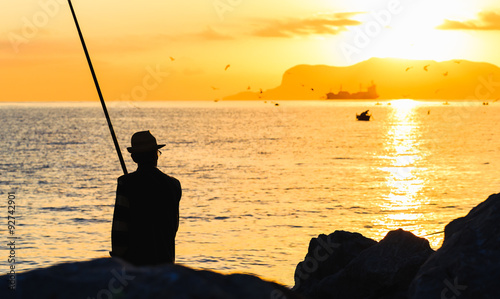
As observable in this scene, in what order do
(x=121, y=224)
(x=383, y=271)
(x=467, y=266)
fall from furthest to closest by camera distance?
(x=383, y=271)
(x=467, y=266)
(x=121, y=224)

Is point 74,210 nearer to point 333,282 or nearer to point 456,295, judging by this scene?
point 333,282

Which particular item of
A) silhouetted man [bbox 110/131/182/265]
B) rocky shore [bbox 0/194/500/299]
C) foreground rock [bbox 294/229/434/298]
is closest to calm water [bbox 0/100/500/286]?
rocky shore [bbox 0/194/500/299]

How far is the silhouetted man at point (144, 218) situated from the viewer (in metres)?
4.60

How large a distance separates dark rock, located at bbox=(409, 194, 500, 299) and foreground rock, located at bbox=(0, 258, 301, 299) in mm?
3534

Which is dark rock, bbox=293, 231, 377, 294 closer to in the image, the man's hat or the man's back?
the man's back

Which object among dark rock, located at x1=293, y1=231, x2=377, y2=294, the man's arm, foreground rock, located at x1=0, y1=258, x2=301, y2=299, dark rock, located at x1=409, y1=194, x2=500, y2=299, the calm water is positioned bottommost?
the calm water

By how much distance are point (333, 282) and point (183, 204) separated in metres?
19.5

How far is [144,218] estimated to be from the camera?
182 inches

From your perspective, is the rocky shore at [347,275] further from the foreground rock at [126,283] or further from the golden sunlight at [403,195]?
the golden sunlight at [403,195]

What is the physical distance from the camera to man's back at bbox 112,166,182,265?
181 inches

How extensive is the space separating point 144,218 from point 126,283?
2.92 meters

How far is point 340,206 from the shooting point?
2623 centimetres

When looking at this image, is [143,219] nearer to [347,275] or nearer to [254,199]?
[347,275]

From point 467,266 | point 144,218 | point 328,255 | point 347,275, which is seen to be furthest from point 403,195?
point 144,218
